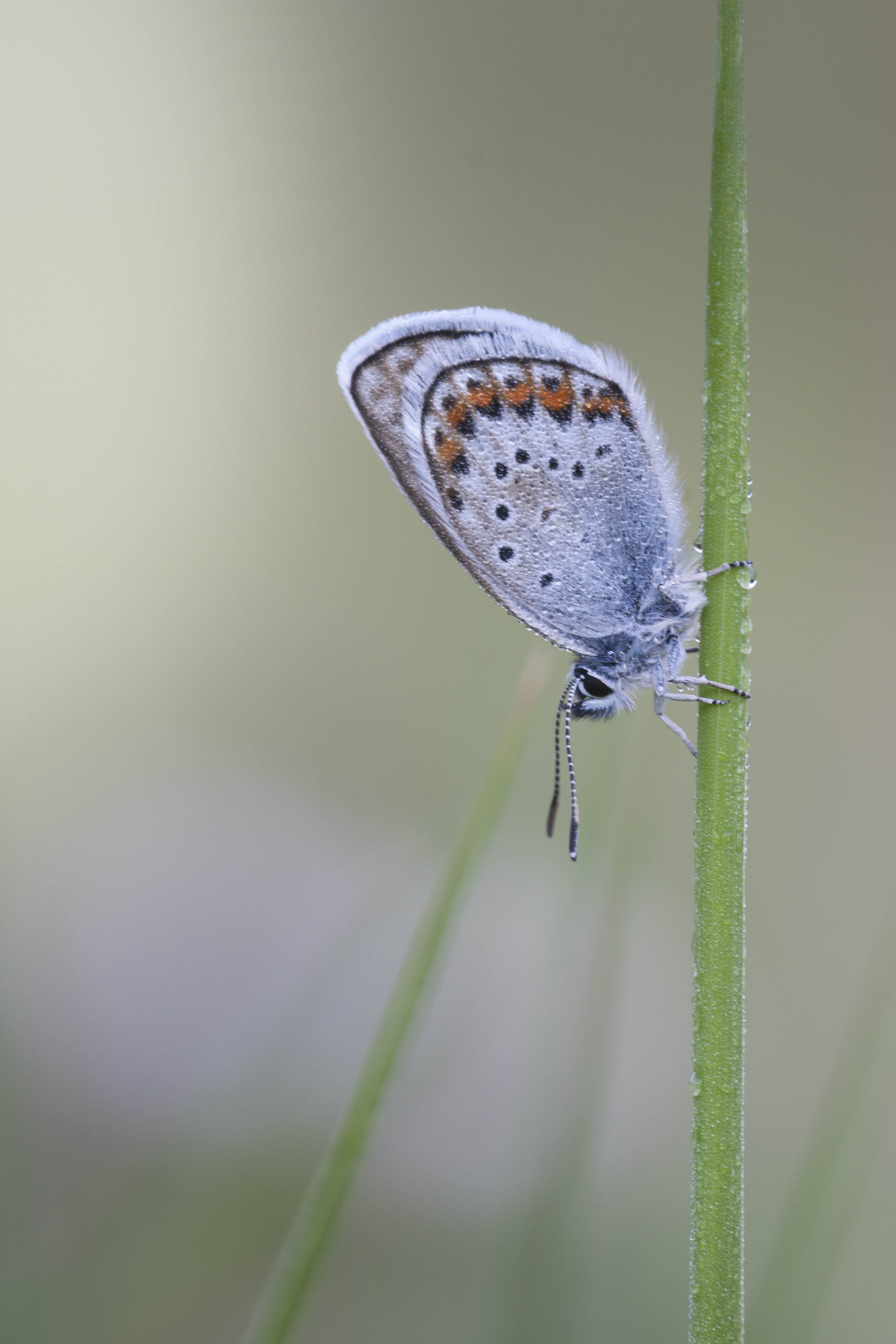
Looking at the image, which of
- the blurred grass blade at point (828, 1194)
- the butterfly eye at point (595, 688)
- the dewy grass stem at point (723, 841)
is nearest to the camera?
the dewy grass stem at point (723, 841)

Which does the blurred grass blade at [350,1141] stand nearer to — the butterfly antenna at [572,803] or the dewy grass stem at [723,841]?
the dewy grass stem at [723,841]

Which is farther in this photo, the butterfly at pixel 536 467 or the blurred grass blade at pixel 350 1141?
the butterfly at pixel 536 467

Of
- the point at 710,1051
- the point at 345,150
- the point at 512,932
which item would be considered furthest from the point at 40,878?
the point at 345,150

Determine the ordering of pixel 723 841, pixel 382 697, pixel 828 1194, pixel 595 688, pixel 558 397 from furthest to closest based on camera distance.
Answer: pixel 382 697 → pixel 595 688 → pixel 558 397 → pixel 828 1194 → pixel 723 841

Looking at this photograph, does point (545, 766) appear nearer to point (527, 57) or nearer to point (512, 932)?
point (512, 932)

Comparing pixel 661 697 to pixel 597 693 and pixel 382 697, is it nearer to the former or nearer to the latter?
pixel 597 693

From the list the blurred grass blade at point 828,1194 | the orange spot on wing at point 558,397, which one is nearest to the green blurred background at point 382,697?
the blurred grass blade at point 828,1194

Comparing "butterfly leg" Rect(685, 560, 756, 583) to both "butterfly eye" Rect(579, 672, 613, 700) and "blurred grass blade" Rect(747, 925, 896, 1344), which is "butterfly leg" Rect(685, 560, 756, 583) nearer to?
"blurred grass blade" Rect(747, 925, 896, 1344)

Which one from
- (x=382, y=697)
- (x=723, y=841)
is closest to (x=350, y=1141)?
(x=723, y=841)
